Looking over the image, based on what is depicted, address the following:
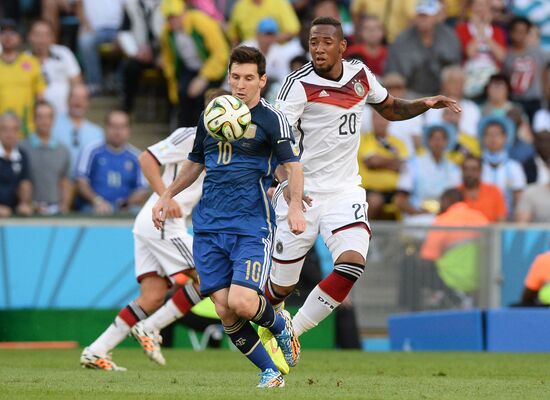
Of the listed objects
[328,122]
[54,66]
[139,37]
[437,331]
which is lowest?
[437,331]

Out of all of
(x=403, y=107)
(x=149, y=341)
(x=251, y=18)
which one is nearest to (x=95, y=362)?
(x=149, y=341)

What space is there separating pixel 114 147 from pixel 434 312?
16.0ft

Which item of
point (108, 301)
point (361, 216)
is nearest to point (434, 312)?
point (108, 301)

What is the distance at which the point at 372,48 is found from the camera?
796 inches

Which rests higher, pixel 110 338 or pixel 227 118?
pixel 227 118

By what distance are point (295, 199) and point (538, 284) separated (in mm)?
6873

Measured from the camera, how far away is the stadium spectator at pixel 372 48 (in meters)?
20.1

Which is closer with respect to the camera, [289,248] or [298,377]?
[298,377]

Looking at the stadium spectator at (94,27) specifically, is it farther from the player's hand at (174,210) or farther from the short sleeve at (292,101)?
the short sleeve at (292,101)

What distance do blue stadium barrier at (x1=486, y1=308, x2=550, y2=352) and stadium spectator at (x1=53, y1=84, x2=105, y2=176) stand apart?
20.6 feet

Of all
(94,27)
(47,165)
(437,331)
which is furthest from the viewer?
(94,27)

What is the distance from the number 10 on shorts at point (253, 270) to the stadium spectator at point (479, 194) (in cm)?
876

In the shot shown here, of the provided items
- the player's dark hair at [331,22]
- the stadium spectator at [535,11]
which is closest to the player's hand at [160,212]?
the player's dark hair at [331,22]

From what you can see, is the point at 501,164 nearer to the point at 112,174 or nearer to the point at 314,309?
the point at 112,174
